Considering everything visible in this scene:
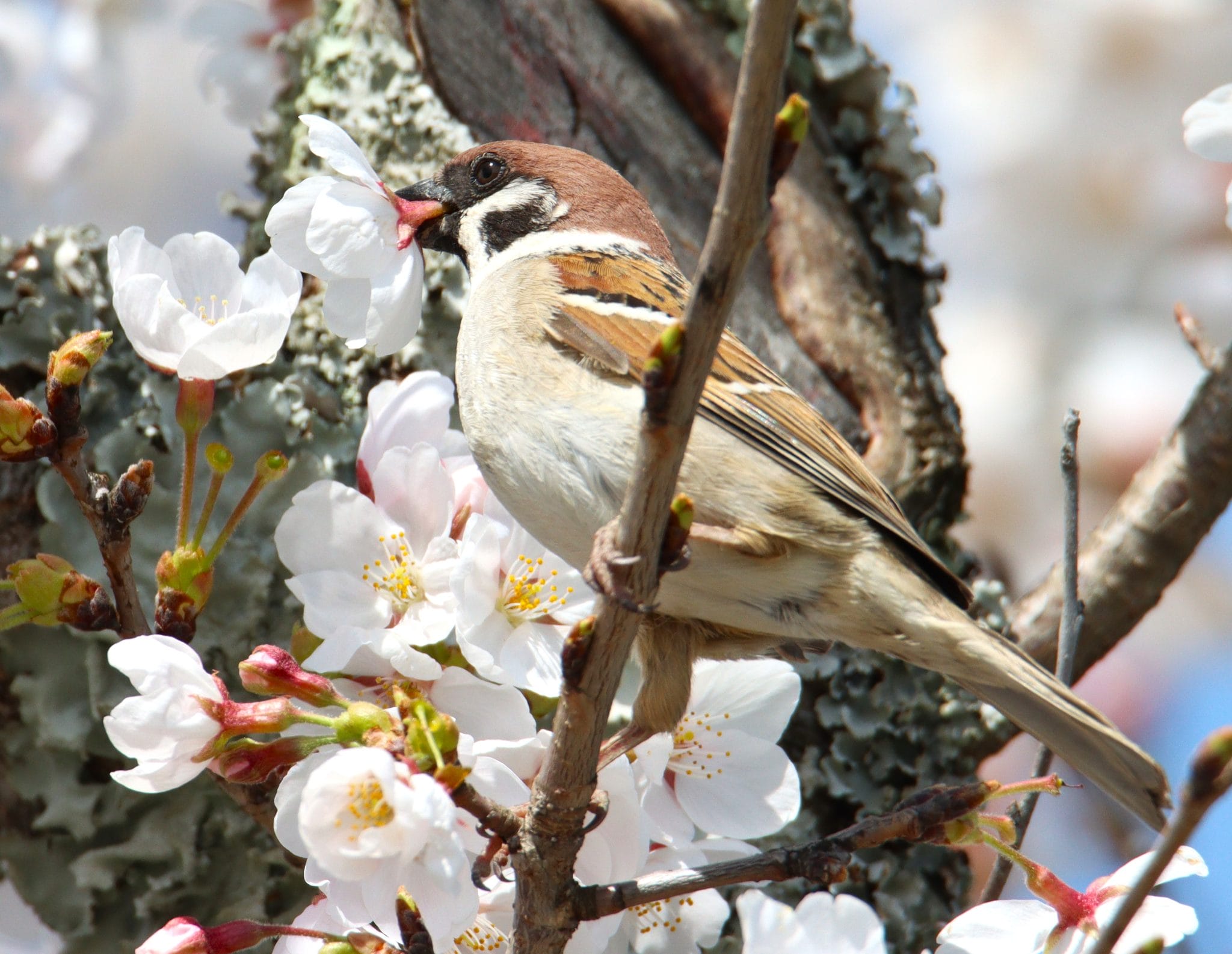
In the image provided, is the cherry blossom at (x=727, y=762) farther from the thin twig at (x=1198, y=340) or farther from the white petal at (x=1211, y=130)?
the thin twig at (x=1198, y=340)

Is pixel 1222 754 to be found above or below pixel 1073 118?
below

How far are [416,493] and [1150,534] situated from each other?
1.69 metres

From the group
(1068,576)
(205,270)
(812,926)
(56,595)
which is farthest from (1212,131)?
(56,595)

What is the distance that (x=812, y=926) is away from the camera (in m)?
1.49

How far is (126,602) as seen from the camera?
154cm

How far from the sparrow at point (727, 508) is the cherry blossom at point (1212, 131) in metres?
0.70

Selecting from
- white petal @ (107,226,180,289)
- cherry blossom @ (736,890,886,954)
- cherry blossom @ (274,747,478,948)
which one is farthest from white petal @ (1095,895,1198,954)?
white petal @ (107,226,180,289)

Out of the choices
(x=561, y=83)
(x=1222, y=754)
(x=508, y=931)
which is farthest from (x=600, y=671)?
(x=561, y=83)

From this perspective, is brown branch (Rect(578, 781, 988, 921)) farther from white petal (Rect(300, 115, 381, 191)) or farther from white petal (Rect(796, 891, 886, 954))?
white petal (Rect(300, 115, 381, 191))

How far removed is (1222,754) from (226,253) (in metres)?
1.41

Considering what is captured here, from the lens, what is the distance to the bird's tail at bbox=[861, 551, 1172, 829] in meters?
1.64

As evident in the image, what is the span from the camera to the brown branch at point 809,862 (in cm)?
142

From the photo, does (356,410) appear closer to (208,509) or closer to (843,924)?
(208,509)

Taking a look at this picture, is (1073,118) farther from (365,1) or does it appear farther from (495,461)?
(495,461)
